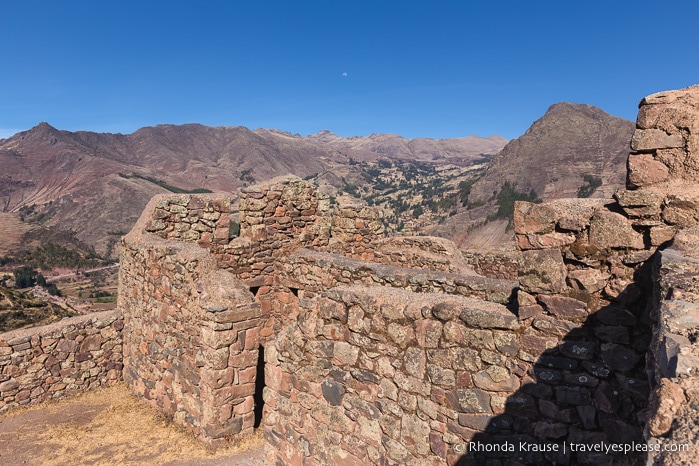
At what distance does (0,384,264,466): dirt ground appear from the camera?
20.5 feet

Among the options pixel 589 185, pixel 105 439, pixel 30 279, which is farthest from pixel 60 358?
pixel 30 279

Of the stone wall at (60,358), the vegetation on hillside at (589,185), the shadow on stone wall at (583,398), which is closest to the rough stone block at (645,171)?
the shadow on stone wall at (583,398)

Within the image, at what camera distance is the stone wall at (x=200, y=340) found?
6324 mm

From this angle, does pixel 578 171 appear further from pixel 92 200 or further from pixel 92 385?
pixel 92 200

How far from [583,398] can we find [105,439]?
6.88 meters

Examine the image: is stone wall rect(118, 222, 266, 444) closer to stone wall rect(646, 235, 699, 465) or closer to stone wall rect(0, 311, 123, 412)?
Answer: stone wall rect(0, 311, 123, 412)

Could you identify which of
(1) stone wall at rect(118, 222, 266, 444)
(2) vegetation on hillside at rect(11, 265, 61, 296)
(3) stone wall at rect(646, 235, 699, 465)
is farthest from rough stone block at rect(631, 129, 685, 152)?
(2) vegetation on hillside at rect(11, 265, 61, 296)

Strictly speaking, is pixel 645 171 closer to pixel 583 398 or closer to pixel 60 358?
→ pixel 583 398

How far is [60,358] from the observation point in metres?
8.35

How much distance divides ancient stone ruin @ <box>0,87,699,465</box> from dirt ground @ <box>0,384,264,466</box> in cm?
31

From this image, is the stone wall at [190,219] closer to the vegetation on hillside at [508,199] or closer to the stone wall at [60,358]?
the stone wall at [60,358]

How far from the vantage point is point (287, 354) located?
4.68 metres

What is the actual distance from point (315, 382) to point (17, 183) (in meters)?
148

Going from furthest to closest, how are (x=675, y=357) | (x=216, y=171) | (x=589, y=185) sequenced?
(x=216, y=171) → (x=589, y=185) → (x=675, y=357)
